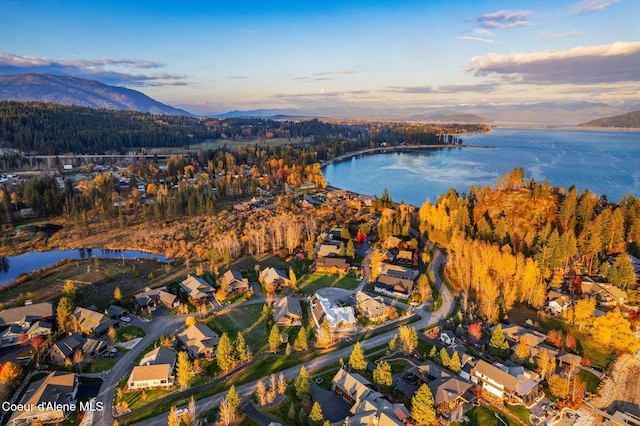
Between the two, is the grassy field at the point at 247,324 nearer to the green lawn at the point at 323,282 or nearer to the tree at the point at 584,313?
the green lawn at the point at 323,282

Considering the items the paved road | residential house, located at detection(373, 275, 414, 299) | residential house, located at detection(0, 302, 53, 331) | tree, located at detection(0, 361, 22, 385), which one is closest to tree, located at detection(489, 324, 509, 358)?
the paved road

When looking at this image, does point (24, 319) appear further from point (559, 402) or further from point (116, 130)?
point (116, 130)

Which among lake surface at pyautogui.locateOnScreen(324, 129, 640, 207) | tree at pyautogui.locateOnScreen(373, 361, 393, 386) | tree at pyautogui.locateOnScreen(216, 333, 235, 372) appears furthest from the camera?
lake surface at pyautogui.locateOnScreen(324, 129, 640, 207)

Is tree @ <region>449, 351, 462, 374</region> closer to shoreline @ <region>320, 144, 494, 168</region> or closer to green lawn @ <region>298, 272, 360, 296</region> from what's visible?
green lawn @ <region>298, 272, 360, 296</region>

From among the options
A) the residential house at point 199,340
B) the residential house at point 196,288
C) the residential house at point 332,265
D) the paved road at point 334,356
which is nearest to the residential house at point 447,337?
the paved road at point 334,356

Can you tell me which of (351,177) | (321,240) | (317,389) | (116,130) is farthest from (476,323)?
(116,130)

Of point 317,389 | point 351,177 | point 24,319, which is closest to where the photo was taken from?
point 317,389

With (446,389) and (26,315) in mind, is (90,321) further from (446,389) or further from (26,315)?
(446,389)
